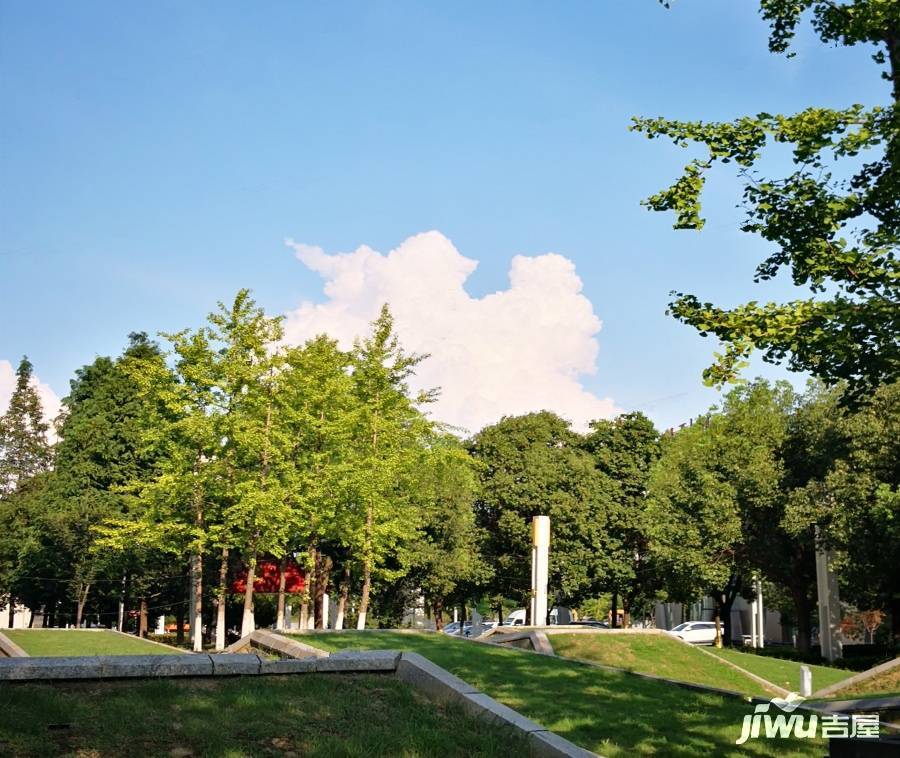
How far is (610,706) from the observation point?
12.3m

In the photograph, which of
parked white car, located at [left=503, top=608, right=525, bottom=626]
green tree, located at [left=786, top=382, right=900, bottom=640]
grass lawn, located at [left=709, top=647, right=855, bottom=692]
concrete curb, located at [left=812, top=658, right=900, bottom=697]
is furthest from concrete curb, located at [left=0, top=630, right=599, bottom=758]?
parked white car, located at [left=503, top=608, right=525, bottom=626]

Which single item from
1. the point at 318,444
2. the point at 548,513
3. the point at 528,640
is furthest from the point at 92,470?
the point at 528,640

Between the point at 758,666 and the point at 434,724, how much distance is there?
22.9 meters

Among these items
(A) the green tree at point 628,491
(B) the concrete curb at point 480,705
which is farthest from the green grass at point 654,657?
(A) the green tree at point 628,491

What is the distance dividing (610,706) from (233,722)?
19.6 ft

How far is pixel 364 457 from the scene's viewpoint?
32.4 m

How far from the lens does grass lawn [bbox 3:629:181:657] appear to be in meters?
26.5

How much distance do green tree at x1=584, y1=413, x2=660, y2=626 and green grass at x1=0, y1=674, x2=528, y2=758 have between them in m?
A: 40.2

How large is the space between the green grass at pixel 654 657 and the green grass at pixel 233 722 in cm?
1517

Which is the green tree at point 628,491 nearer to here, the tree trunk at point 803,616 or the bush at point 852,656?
the bush at point 852,656

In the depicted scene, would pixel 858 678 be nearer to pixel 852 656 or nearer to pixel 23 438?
pixel 852 656

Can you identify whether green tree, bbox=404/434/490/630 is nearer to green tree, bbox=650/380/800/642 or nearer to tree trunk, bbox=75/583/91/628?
green tree, bbox=650/380/800/642

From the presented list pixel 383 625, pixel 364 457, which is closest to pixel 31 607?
pixel 383 625

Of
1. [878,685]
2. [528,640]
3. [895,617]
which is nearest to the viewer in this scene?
[878,685]
